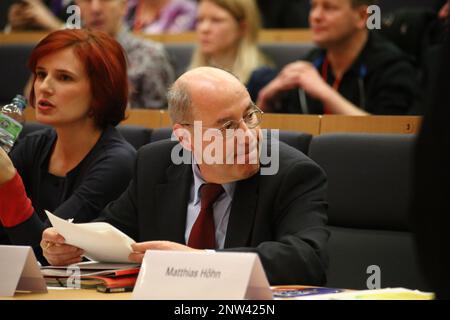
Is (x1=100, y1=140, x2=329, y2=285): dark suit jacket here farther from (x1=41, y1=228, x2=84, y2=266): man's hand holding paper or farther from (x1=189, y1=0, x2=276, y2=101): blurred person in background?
(x1=189, y1=0, x2=276, y2=101): blurred person in background

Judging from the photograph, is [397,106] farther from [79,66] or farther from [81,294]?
[81,294]

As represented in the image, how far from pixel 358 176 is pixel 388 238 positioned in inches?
7.8

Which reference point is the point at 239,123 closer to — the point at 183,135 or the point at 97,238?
the point at 183,135

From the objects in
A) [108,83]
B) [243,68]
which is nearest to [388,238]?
[108,83]

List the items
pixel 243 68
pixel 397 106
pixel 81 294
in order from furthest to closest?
pixel 243 68 → pixel 397 106 → pixel 81 294

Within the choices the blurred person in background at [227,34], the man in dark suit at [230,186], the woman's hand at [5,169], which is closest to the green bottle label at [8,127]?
the woman's hand at [5,169]

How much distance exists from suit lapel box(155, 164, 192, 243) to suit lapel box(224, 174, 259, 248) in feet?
0.50

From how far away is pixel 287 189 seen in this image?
220 cm

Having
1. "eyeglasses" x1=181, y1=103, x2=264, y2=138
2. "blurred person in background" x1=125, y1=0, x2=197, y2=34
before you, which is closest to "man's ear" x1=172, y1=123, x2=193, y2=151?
"eyeglasses" x1=181, y1=103, x2=264, y2=138

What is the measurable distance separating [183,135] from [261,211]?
1.00 ft

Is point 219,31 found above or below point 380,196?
above

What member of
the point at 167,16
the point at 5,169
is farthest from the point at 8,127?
the point at 167,16

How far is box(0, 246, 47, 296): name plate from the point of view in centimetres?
182

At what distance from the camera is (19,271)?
Answer: 181cm
